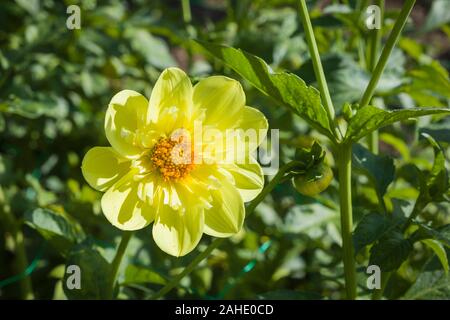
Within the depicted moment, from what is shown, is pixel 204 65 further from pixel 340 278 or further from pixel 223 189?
pixel 223 189

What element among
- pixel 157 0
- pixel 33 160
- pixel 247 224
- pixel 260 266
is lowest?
pixel 260 266

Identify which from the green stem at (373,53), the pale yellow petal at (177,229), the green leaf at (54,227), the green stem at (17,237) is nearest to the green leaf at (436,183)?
the green stem at (373,53)

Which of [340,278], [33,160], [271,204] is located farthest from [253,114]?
[33,160]

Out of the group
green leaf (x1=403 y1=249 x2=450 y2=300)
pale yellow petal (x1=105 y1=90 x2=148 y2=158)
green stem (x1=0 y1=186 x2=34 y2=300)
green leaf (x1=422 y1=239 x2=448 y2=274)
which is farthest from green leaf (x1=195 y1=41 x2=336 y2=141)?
green stem (x1=0 y1=186 x2=34 y2=300)

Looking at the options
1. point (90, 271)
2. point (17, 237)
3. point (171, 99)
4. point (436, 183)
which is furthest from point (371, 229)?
point (17, 237)

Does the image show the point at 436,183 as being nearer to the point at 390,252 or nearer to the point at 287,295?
the point at 390,252

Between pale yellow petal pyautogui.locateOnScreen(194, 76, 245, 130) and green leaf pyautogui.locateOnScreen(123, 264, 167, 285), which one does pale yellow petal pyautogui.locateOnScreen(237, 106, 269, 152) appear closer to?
pale yellow petal pyautogui.locateOnScreen(194, 76, 245, 130)

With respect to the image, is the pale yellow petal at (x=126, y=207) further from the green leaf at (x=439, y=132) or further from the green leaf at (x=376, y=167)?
the green leaf at (x=439, y=132)
